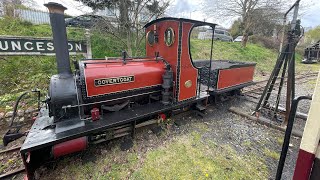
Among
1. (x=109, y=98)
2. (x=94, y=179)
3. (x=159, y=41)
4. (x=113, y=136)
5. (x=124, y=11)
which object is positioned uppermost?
(x=124, y=11)

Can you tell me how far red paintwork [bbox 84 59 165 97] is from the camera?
12.2 ft

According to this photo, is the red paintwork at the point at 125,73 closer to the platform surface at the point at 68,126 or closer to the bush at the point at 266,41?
the platform surface at the point at 68,126

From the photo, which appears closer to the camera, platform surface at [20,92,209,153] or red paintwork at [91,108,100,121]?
platform surface at [20,92,209,153]

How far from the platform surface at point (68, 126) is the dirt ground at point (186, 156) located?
0.73 metres

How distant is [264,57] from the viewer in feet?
63.3

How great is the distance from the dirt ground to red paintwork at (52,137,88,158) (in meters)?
0.49

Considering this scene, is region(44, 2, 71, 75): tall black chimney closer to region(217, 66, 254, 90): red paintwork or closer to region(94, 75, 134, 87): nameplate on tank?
region(94, 75, 134, 87): nameplate on tank

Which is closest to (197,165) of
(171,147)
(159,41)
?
(171,147)

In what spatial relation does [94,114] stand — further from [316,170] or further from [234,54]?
[234,54]

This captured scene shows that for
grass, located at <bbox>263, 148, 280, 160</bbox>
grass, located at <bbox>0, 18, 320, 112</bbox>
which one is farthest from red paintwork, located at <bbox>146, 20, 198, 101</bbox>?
grass, located at <bbox>0, 18, 320, 112</bbox>

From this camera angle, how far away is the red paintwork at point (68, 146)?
3.10 m

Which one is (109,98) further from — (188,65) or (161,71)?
(188,65)

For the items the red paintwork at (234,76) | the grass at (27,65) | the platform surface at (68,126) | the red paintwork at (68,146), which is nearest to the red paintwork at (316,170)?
the platform surface at (68,126)

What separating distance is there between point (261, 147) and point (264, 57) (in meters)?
18.3
